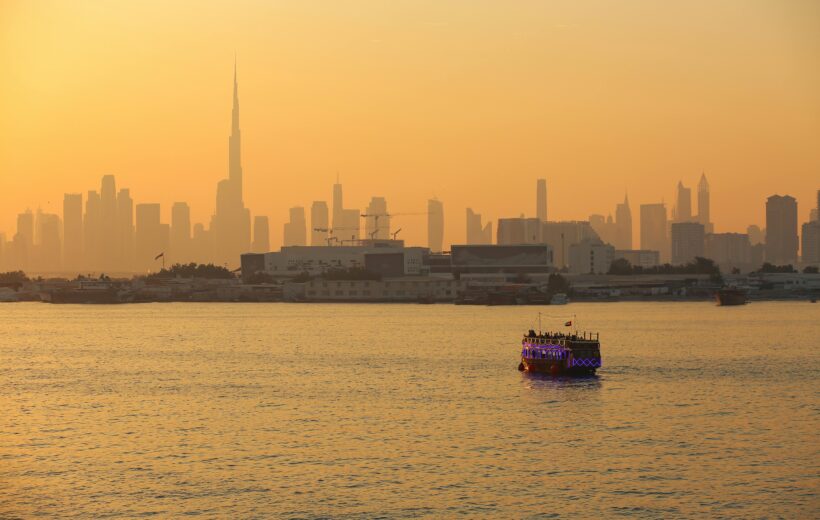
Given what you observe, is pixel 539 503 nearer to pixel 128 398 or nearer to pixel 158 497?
pixel 158 497

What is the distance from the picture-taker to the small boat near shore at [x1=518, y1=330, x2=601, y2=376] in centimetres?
8225

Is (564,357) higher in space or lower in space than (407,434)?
higher

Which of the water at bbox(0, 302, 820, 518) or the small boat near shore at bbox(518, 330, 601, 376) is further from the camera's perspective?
the small boat near shore at bbox(518, 330, 601, 376)

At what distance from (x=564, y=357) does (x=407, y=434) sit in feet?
94.5

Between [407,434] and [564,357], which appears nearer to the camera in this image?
[407,434]

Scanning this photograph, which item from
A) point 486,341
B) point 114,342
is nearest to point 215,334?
point 114,342

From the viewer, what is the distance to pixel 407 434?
2218 inches

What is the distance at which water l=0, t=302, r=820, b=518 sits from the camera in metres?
42.8

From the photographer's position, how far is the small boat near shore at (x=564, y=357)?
82.2 meters

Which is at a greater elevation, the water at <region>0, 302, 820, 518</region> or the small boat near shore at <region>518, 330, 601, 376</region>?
the small boat near shore at <region>518, 330, 601, 376</region>

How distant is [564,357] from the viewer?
82.8 metres

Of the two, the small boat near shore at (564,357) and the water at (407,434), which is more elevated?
the small boat near shore at (564,357)

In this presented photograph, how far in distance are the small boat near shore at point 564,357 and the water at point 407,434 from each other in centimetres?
147

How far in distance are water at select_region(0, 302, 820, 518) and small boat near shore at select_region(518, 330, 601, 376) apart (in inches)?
57.9
